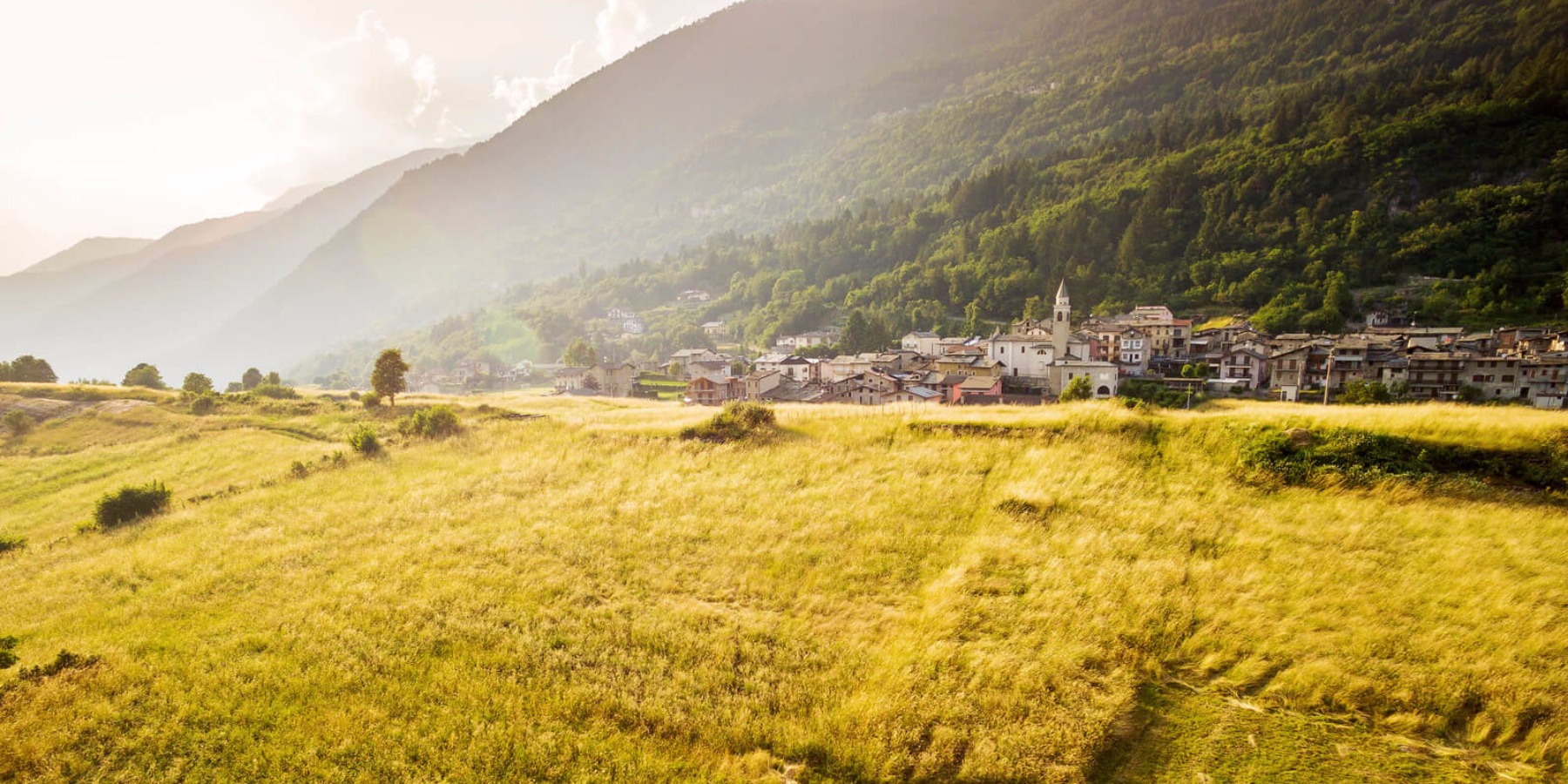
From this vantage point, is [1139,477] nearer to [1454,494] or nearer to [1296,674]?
[1454,494]

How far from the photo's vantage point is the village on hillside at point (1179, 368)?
133 feet

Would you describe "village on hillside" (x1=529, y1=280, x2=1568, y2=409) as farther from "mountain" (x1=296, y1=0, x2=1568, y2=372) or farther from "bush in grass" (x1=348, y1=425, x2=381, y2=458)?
"bush in grass" (x1=348, y1=425, x2=381, y2=458)

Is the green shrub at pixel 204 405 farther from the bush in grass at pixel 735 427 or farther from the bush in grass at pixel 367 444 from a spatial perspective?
the bush in grass at pixel 735 427

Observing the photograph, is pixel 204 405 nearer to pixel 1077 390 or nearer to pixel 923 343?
pixel 1077 390

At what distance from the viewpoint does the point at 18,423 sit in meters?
28.6

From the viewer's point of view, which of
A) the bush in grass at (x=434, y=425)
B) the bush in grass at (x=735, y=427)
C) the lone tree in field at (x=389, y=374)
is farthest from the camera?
the lone tree in field at (x=389, y=374)

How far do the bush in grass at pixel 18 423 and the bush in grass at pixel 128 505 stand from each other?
19467mm

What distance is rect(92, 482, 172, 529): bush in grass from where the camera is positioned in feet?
56.7

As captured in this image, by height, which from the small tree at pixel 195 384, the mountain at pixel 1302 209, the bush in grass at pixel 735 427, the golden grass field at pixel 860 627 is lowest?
the golden grass field at pixel 860 627

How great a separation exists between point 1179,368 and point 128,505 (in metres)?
73.4

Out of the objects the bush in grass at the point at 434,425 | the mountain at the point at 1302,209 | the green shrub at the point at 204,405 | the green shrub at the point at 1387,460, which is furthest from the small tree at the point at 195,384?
the mountain at the point at 1302,209

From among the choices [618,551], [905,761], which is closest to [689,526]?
[618,551]

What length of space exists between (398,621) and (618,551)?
4611 mm

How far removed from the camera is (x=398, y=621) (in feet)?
35.7
